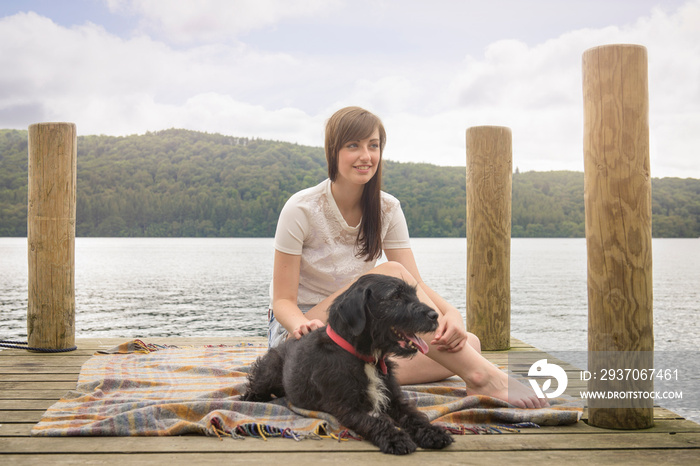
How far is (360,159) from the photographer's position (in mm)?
3357

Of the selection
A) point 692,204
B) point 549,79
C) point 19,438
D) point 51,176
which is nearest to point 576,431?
point 19,438

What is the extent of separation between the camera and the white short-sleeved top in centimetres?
361

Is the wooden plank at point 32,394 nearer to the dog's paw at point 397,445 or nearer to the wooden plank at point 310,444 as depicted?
the wooden plank at point 310,444

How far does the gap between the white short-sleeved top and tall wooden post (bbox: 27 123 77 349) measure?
2.75m

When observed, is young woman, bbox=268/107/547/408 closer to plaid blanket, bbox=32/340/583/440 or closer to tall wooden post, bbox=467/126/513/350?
plaid blanket, bbox=32/340/583/440

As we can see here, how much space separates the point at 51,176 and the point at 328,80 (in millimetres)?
81948

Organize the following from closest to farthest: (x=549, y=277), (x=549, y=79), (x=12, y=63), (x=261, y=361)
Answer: (x=261, y=361)
(x=549, y=277)
(x=549, y=79)
(x=12, y=63)

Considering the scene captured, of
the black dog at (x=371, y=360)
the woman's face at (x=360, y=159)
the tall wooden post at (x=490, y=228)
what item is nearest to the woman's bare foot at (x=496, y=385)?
the black dog at (x=371, y=360)

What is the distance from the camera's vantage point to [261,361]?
3.25 meters

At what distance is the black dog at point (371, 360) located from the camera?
246 cm

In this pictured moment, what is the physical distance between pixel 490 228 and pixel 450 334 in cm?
233

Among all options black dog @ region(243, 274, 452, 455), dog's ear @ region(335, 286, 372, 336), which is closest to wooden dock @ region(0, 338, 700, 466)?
black dog @ region(243, 274, 452, 455)

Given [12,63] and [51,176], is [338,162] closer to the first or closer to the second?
[51,176]

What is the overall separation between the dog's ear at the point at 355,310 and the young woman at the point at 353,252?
23.6 inches
